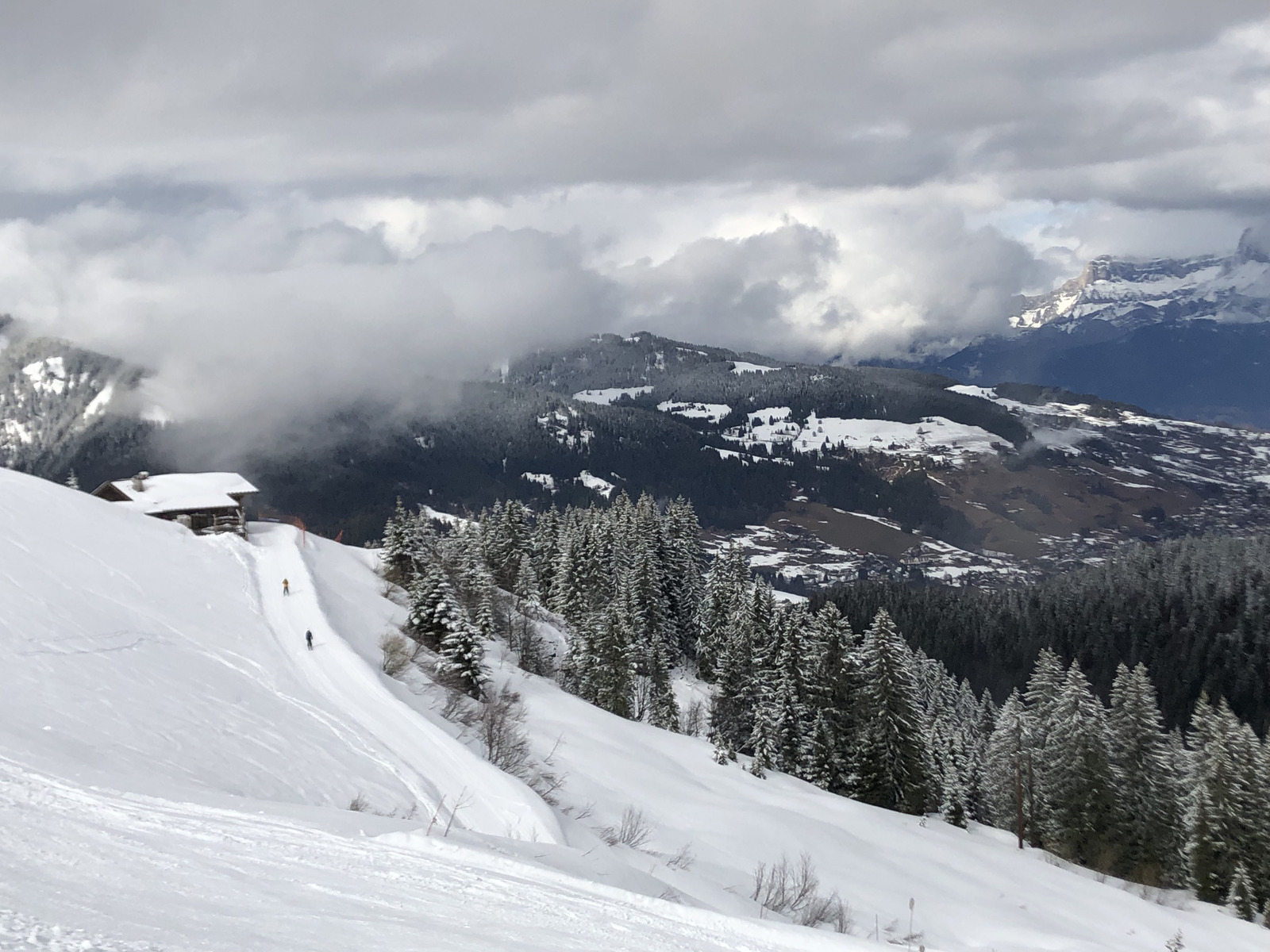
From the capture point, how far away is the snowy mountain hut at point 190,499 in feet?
192

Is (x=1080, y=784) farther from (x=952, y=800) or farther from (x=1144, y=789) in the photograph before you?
(x=952, y=800)

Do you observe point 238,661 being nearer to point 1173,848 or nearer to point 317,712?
point 317,712

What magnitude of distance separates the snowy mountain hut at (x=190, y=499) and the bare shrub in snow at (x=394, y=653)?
20282 millimetres

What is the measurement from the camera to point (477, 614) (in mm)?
51688

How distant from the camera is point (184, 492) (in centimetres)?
6116

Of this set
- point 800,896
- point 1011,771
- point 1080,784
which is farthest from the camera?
point 1011,771

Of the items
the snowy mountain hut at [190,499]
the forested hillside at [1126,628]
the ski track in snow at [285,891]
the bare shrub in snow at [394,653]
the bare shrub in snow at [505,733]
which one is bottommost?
the bare shrub in snow at [505,733]

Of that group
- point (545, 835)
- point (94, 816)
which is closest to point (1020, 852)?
point (545, 835)

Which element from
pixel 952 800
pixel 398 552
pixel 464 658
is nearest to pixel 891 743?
pixel 952 800

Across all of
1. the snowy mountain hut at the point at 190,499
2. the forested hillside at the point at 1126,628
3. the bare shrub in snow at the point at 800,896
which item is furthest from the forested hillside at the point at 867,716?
the forested hillside at the point at 1126,628

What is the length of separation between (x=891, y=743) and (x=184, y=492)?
52967 mm

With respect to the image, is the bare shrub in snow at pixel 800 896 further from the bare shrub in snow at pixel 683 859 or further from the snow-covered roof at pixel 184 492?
the snow-covered roof at pixel 184 492

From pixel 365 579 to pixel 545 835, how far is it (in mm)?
40354

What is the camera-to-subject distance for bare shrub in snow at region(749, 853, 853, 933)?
24.3 m
